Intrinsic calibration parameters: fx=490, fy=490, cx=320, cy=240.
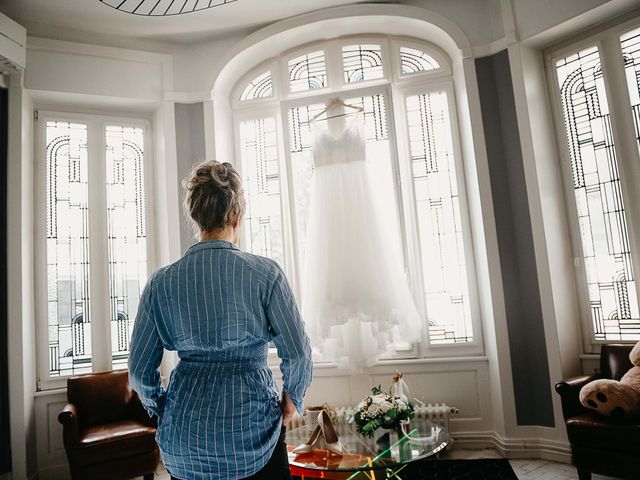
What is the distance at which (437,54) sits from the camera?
150 inches

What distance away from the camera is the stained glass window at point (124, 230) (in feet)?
12.2

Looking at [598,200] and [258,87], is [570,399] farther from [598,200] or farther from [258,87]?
[258,87]

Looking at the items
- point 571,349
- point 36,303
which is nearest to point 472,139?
point 571,349

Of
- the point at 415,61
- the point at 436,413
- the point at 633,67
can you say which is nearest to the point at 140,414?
the point at 436,413

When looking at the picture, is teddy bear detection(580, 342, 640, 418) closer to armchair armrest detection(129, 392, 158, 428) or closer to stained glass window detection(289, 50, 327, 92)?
armchair armrest detection(129, 392, 158, 428)

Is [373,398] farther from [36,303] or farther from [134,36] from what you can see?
[134,36]

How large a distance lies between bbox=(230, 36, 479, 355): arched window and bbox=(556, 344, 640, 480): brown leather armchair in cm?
Result: 88

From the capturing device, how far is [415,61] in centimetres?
388

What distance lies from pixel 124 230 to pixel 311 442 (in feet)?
7.82

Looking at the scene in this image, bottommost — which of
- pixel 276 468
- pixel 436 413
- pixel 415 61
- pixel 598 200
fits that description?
pixel 436 413

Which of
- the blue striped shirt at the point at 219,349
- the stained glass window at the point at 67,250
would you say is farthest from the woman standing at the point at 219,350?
the stained glass window at the point at 67,250

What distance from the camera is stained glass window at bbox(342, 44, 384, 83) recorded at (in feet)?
12.9

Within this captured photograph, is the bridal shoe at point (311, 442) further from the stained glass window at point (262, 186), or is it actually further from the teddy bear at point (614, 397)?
the stained glass window at point (262, 186)

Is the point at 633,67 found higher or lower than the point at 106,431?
higher
